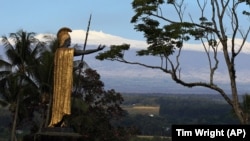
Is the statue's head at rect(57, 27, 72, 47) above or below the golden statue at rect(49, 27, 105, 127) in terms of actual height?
above

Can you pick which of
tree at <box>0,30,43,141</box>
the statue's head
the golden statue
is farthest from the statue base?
tree at <box>0,30,43,141</box>

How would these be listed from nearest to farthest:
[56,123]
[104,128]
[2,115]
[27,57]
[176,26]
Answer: [56,123] < [176,26] < [27,57] < [104,128] < [2,115]

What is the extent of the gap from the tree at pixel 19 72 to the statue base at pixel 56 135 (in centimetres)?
1736

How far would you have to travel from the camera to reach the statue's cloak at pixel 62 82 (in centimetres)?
1375

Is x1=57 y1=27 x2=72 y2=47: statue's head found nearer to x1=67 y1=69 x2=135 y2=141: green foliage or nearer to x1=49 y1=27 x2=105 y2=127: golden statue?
x1=49 y1=27 x2=105 y2=127: golden statue

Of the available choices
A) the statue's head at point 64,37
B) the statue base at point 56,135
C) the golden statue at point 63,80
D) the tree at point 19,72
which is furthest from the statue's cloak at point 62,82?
the tree at point 19,72

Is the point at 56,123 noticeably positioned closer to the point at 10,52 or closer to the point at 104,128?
the point at 10,52

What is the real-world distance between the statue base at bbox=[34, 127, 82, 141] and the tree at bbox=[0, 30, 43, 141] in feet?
57.0

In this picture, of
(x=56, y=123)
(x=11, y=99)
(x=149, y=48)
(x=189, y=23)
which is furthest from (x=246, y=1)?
(x=56, y=123)

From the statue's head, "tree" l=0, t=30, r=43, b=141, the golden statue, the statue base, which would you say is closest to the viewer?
the statue base

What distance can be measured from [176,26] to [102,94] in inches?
472

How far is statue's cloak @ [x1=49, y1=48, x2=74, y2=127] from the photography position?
45.1ft

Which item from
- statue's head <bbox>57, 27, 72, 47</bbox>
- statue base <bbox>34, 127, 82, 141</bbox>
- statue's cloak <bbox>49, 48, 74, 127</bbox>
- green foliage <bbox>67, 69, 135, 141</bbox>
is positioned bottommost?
green foliage <bbox>67, 69, 135, 141</bbox>

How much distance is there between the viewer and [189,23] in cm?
2692
